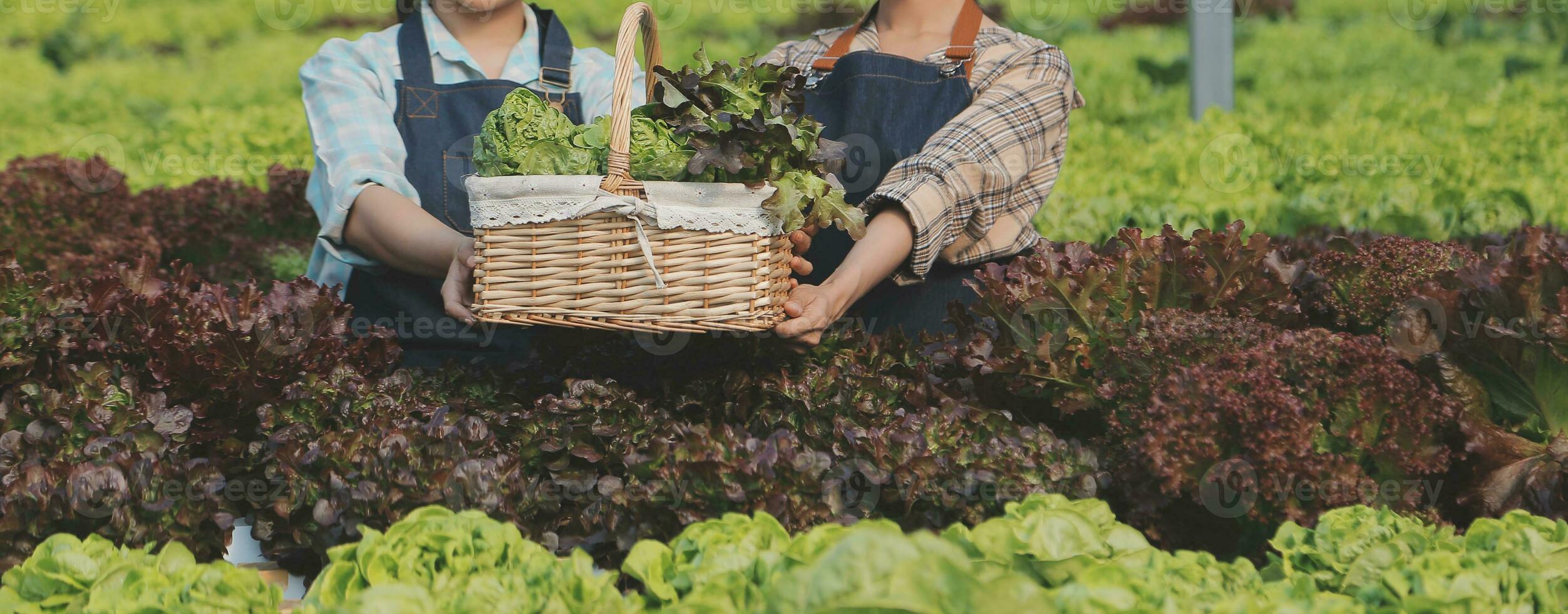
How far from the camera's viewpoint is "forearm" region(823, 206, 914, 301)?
2199 millimetres

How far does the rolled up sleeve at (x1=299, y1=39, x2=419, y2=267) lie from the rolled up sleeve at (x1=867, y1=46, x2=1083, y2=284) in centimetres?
106

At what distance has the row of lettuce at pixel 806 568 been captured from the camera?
143 cm

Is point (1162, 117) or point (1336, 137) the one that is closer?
point (1336, 137)

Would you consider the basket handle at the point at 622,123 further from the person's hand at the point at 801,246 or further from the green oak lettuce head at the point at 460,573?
the green oak lettuce head at the point at 460,573

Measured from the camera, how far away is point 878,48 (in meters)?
2.84

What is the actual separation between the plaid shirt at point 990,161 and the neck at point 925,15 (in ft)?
0.26

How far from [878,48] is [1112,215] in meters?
Result: 1.58

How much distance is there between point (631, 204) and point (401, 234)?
30.1 inches

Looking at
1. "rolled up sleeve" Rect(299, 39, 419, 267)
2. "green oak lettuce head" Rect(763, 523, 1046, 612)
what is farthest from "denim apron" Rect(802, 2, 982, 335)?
"green oak lettuce head" Rect(763, 523, 1046, 612)

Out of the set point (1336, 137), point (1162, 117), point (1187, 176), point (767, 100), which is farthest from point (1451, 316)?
point (1162, 117)

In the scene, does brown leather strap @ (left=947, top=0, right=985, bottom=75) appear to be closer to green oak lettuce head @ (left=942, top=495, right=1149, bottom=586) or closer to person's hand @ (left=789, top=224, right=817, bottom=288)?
person's hand @ (left=789, top=224, right=817, bottom=288)

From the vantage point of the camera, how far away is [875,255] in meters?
2.28

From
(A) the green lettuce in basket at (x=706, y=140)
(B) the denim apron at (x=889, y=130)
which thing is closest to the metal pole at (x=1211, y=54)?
(B) the denim apron at (x=889, y=130)

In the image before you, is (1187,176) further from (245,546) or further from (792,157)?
(245,546)
